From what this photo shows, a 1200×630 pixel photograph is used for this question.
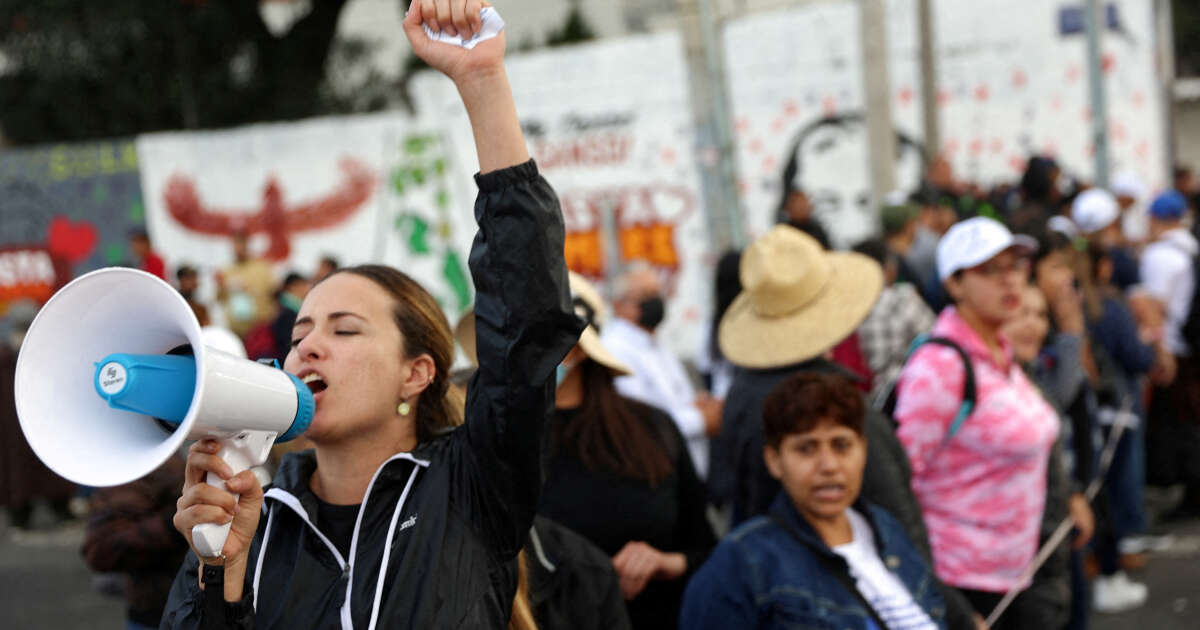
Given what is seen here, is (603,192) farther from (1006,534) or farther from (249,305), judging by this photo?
(1006,534)

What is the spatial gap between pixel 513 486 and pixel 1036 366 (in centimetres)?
323

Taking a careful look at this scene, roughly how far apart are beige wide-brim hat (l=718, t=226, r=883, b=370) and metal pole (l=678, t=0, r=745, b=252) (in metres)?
5.07

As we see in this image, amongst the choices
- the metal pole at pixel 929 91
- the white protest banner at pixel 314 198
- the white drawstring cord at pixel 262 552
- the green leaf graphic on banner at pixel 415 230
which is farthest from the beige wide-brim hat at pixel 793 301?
the green leaf graphic on banner at pixel 415 230

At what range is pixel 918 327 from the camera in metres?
5.64

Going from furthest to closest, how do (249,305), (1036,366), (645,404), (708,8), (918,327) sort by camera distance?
1. (249,305)
2. (708,8)
3. (918,327)
4. (1036,366)
5. (645,404)

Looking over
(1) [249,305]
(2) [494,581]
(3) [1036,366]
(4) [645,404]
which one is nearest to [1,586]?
(1) [249,305]

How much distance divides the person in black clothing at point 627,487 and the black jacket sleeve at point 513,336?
1433 mm

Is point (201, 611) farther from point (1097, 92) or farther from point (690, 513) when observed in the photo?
point (1097, 92)

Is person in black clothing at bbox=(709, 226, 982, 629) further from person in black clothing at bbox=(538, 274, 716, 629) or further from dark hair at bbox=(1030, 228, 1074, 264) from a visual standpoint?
dark hair at bbox=(1030, 228, 1074, 264)

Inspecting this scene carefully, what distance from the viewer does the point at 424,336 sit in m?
2.28

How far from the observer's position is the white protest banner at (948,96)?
12.6 metres

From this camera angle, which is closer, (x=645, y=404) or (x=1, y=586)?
Answer: (x=645, y=404)

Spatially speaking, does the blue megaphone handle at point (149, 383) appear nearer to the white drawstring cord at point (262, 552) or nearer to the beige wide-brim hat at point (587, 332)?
the white drawstring cord at point (262, 552)

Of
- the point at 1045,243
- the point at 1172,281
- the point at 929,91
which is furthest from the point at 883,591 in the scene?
the point at 929,91
